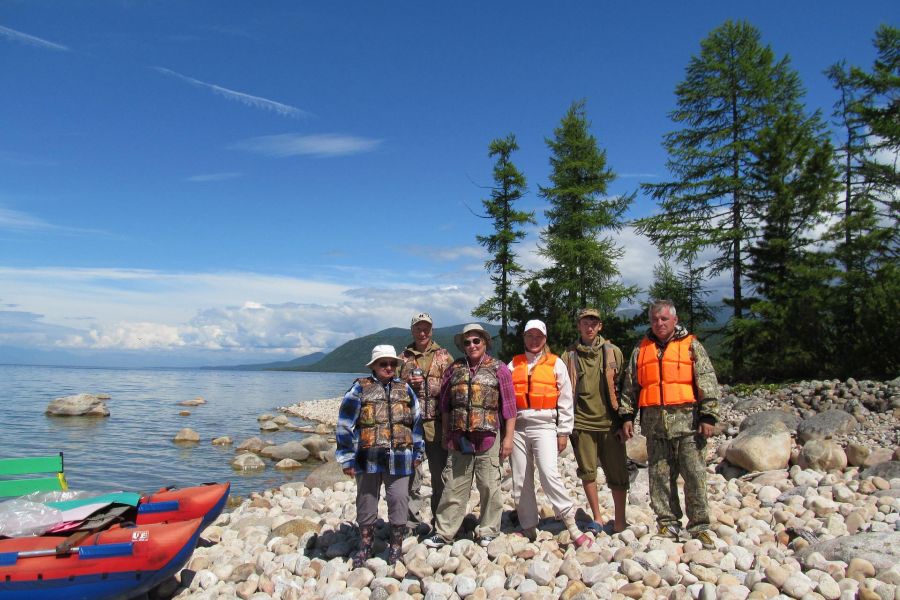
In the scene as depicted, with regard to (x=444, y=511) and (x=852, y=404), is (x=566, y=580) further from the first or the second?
(x=852, y=404)

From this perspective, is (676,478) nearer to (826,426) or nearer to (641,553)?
(641,553)

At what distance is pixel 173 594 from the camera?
17.3ft

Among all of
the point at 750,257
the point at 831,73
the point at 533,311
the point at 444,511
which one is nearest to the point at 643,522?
the point at 444,511

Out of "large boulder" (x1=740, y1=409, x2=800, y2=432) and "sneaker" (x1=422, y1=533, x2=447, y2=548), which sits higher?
"large boulder" (x1=740, y1=409, x2=800, y2=432)

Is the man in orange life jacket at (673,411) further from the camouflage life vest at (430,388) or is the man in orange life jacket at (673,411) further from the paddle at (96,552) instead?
the paddle at (96,552)

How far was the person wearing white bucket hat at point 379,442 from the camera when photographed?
16.3 ft

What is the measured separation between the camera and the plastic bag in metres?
5.14

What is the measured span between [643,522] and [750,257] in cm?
1615

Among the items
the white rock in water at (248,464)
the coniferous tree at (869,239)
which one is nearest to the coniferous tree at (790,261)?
the coniferous tree at (869,239)

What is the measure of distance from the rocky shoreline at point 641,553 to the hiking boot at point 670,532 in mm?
72

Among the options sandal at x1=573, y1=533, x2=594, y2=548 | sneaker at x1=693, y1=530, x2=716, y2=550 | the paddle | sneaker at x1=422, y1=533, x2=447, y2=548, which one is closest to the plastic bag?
the paddle

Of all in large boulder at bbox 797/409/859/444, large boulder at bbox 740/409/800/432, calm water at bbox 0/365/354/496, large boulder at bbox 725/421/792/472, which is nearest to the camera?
large boulder at bbox 725/421/792/472

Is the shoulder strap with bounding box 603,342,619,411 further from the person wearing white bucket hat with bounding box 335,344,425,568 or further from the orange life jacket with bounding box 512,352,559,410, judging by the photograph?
the person wearing white bucket hat with bounding box 335,344,425,568

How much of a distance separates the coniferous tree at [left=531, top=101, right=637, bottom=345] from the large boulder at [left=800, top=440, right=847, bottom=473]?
521 inches
